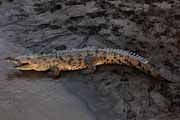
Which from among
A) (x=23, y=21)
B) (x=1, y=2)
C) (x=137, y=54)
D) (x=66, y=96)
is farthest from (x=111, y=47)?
(x=1, y=2)

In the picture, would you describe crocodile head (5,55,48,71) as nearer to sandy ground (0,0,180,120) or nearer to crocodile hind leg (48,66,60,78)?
crocodile hind leg (48,66,60,78)

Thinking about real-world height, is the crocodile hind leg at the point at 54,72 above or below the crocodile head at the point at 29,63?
below

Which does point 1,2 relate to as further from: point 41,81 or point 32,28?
point 41,81

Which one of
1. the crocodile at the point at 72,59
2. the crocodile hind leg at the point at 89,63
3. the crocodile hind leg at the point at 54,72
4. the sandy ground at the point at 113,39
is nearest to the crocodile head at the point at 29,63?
the crocodile at the point at 72,59

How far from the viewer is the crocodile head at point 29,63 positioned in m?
5.89

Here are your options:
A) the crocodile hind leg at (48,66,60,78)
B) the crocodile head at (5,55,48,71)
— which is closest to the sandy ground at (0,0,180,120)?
the crocodile hind leg at (48,66,60,78)

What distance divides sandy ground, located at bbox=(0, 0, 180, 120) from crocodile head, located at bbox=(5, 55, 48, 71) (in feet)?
1.21

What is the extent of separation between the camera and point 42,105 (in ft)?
16.5

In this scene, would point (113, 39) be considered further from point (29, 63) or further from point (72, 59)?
point (29, 63)

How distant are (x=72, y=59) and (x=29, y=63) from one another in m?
0.62

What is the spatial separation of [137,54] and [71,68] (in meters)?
0.98

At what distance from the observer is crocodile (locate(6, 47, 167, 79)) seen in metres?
5.89

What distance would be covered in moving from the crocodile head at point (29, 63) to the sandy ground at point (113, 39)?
370mm

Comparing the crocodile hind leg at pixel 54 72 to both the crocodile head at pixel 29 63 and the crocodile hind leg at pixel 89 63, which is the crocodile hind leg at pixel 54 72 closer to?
the crocodile head at pixel 29 63
